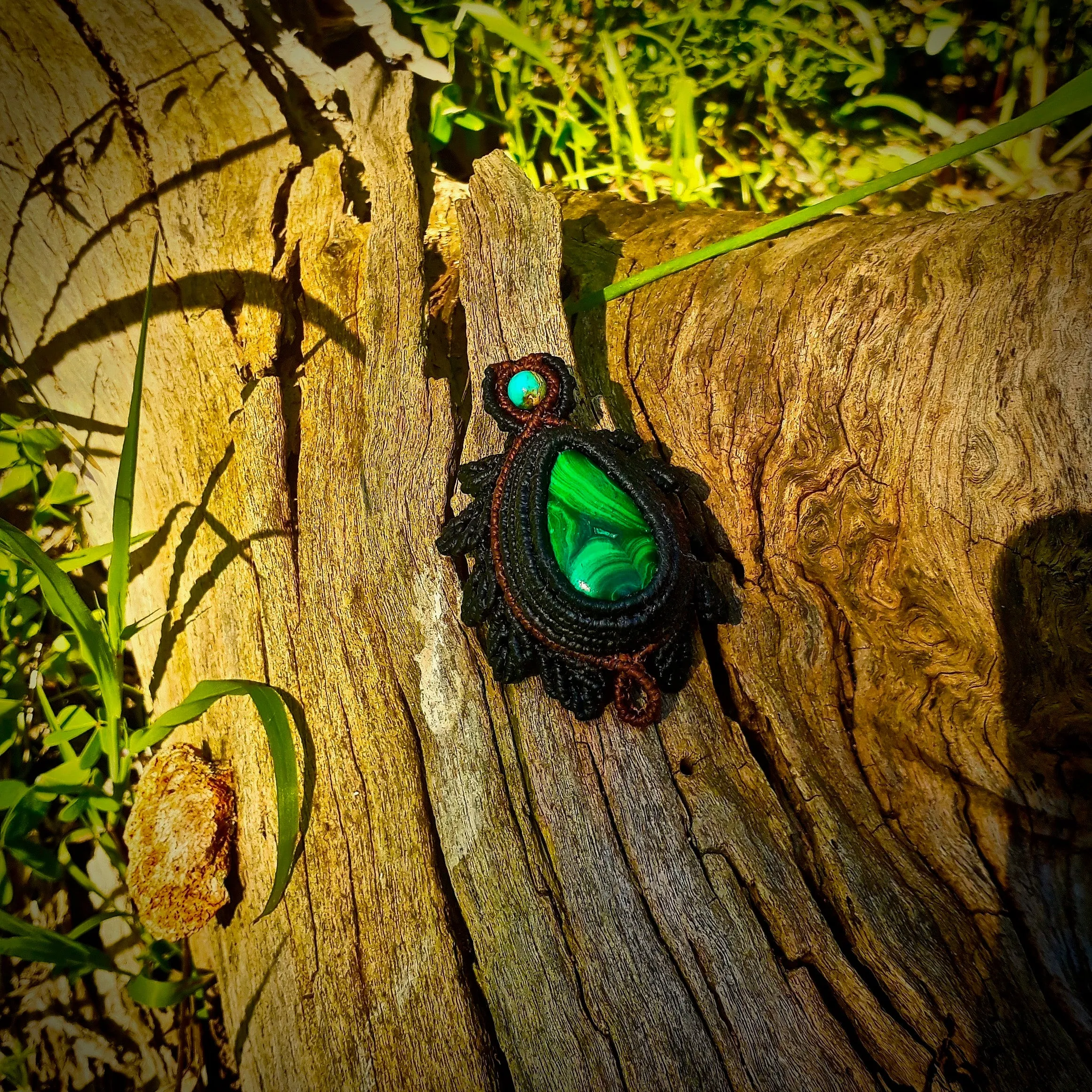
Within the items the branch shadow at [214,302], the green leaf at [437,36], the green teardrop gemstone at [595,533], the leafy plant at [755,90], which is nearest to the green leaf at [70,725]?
the branch shadow at [214,302]

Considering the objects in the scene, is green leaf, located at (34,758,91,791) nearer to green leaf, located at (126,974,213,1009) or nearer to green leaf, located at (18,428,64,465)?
green leaf, located at (126,974,213,1009)

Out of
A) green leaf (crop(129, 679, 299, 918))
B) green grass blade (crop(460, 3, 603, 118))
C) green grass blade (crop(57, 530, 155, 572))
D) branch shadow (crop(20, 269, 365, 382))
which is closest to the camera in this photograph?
green leaf (crop(129, 679, 299, 918))

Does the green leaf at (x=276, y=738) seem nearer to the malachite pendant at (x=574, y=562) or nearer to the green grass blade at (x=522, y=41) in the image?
the malachite pendant at (x=574, y=562)

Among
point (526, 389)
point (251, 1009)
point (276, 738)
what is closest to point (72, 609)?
point (276, 738)

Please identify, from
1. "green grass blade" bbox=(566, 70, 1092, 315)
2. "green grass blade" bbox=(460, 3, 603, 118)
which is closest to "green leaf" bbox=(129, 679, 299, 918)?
"green grass blade" bbox=(566, 70, 1092, 315)

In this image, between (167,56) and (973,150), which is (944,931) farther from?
(167,56)

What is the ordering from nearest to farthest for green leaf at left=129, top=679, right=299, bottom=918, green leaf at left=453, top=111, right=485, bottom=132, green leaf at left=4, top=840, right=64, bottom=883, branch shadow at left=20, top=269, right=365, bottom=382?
green leaf at left=129, top=679, right=299, bottom=918, green leaf at left=4, top=840, right=64, bottom=883, branch shadow at left=20, top=269, right=365, bottom=382, green leaf at left=453, top=111, right=485, bottom=132
